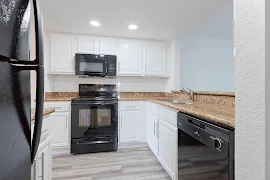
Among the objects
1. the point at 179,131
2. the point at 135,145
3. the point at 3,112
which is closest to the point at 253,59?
the point at 3,112

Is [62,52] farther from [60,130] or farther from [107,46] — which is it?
[60,130]

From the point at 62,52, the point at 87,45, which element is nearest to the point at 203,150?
the point at 87,45

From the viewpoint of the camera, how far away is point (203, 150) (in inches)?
44.6

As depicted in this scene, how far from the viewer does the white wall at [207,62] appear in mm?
3746

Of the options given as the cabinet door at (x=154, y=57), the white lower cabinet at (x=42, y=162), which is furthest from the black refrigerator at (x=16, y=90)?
the cabinet door at (x=154, y=57)

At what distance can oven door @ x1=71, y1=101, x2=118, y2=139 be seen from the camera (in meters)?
2.47

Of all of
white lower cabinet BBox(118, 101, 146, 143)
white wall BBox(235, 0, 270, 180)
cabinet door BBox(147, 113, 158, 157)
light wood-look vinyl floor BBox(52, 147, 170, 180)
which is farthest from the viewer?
white lower cabinet BBox(118, 101, 146, 143)

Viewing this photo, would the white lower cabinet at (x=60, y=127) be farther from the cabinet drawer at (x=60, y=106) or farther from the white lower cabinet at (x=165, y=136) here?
the white lower cabinet at (x=165, y=136)

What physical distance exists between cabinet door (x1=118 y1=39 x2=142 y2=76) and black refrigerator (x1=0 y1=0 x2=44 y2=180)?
2510 mm

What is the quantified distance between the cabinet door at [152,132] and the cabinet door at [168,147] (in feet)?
0.53

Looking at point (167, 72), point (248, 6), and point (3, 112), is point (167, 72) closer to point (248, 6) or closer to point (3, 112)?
point (248, 6)

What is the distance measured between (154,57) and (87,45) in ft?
4.43

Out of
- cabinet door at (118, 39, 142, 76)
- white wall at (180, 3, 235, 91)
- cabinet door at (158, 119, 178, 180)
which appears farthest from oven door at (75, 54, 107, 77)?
white wall at (180, 3, 235, 91)

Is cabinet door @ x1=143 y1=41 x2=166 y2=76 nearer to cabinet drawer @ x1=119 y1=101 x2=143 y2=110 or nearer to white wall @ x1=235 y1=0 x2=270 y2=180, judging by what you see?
cabinet drawer @ x1=119 y1=101 x2=143 y2=110
